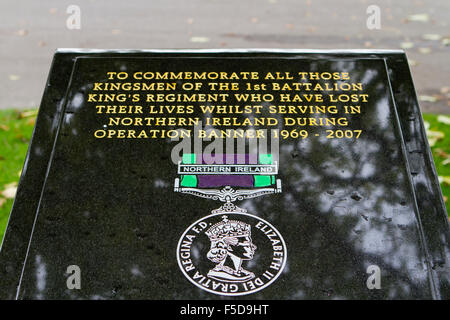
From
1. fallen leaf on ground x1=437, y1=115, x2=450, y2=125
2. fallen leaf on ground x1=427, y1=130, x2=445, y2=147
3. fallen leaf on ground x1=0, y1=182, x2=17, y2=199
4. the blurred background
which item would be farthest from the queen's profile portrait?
fallen leaf on ground x1=437, y1=115, x2=450, y2=125

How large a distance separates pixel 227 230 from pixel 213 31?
426 centimetres

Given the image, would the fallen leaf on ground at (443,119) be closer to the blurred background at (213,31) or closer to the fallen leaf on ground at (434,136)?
the blurred background at (213,31)

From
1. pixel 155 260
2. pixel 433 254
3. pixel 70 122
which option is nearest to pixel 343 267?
pixel 433 254

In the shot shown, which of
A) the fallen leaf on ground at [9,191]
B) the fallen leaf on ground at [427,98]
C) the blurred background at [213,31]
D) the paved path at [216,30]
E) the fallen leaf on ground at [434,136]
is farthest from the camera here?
the paved path at [216,30]

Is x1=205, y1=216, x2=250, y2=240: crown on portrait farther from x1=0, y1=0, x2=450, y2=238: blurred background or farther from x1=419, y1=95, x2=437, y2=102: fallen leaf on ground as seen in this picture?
x1=419, y1=95, x2=437, y2=102: fallen leaf on ground

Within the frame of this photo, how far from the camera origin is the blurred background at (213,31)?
547 cm

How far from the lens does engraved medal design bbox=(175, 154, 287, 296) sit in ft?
8.07

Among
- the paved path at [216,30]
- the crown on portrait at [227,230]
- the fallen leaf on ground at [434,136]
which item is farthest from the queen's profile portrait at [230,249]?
the paved path at [216,30]

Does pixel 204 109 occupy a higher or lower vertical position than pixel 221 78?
lower

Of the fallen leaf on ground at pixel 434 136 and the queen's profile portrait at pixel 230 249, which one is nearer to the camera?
the queen's profile portrait at pixel 230 249

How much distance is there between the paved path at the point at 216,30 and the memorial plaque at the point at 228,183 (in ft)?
7.99
